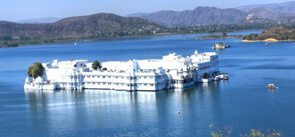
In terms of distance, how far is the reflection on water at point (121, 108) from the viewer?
48.5ft

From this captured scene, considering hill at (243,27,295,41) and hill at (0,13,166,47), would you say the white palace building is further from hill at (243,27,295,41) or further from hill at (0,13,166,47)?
hill at (0,13,166,47)

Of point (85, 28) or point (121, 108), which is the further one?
point (85, 28)

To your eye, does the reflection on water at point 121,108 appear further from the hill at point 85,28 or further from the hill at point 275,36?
the hill at point 85,28

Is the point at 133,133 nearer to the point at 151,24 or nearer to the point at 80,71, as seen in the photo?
the point at 80,71

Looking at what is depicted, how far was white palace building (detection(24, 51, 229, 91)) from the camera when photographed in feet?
66.7

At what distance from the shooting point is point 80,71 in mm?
21938

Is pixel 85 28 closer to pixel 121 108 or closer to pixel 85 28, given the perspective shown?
pixel 85 28

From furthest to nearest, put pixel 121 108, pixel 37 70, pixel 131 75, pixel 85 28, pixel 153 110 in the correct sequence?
pixel 85 28 < pixel 37 70 < pixel 131 75 < pixel 121 108 < pixel 153 110

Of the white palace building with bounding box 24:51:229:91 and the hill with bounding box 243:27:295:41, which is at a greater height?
the hill with bounding box 243:27:295:41

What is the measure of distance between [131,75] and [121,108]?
10.7ft

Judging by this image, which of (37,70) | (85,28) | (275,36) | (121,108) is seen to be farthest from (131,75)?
(85,28)

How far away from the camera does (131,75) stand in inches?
796

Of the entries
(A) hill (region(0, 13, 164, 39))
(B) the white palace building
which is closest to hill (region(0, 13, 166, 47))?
(A) hill (region(0, 13, 164, 39))

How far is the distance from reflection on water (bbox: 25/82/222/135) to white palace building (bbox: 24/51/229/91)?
493 millimetres
